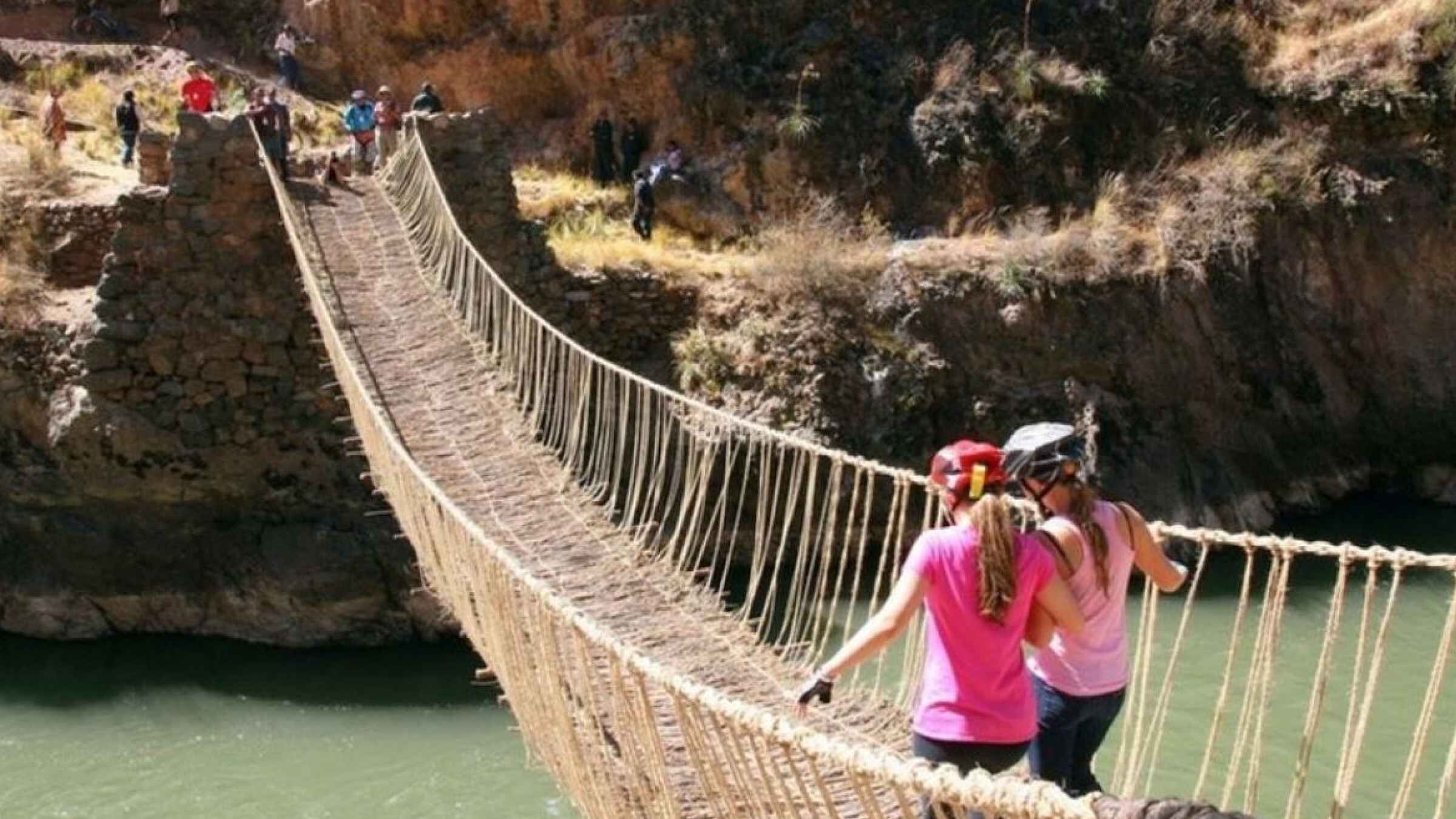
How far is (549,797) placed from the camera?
24.3ft

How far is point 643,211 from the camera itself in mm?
11781


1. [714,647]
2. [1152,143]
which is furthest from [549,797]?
[1152,143]

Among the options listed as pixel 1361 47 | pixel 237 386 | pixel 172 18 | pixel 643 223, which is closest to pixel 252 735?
pixel 237 386

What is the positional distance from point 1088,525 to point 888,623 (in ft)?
1.64

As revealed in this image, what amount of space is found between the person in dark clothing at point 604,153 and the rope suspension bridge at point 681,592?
2635mm

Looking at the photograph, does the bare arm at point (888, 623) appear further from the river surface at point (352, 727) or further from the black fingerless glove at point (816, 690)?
the river surface at point (352, 727)

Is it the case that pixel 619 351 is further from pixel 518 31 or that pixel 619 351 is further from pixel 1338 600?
pixel 1338 600

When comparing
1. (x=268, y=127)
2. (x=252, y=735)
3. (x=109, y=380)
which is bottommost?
(x=252, y=735)

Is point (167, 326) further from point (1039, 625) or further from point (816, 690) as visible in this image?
point (1039, 625)

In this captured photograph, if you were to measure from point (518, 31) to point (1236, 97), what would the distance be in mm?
6129

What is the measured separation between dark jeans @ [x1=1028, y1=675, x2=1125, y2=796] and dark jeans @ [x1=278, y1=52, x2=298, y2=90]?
1230 centimetres

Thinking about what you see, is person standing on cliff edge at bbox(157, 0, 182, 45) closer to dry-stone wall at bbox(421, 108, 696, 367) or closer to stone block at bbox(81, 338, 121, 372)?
dry-stone wall at bbox(421, 108, 696, 367)

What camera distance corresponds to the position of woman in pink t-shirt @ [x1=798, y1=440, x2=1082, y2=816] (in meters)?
2.89

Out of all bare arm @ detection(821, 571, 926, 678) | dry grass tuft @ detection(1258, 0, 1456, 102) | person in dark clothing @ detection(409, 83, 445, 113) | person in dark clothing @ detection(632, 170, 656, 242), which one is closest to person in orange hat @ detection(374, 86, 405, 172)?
person in dark clothing @ detection(409, 83, 445, 113)
